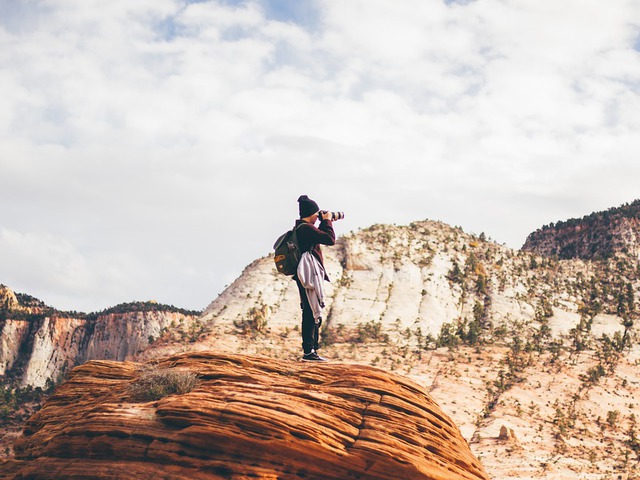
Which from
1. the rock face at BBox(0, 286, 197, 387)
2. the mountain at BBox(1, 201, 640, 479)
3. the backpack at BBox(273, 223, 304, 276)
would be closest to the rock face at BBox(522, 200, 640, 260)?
the mountain at BBox(1, 201, 640, 479)

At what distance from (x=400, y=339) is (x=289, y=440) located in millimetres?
31898

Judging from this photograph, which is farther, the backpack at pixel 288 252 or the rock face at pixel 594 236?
the rock face at pixel 594 236

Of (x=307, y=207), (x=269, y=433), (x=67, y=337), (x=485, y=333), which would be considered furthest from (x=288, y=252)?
(x=67, y=337)

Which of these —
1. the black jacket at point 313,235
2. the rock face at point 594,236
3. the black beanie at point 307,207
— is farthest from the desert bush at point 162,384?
the rock face at point 594,236

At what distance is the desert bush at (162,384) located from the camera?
12000 millimetres

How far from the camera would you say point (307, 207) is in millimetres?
12961

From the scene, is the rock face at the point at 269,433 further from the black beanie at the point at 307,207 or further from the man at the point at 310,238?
the black beanie at the point at 307,207

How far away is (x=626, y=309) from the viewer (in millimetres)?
49500

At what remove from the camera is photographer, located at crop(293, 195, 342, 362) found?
12773mm

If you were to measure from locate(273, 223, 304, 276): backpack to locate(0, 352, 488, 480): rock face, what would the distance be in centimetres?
176

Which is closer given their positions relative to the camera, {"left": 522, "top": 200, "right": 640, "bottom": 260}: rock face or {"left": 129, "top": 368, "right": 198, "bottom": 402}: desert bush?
{"left": 129, "top": 368, "right": 198, "bottom": 402}: desert bush

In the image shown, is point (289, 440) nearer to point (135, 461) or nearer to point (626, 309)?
point (135, 461)

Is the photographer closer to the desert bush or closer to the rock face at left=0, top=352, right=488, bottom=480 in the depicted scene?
the rock face at left=0, top=352, right=488, bottom=480

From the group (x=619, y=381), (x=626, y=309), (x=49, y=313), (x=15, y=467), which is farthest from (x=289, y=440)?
(x=49, y=313)
